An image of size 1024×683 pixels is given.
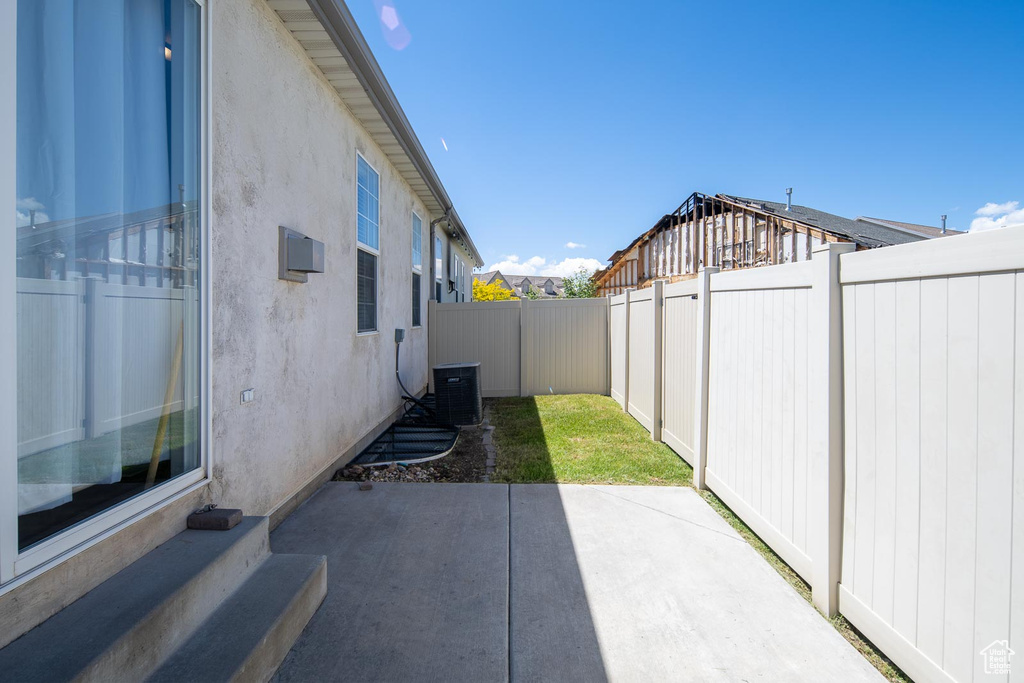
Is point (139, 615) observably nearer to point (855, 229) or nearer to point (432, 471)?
point (432, 471)

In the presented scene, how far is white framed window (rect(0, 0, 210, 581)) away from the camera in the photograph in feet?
4.96

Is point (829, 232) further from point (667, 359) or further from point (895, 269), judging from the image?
point (895, 269)

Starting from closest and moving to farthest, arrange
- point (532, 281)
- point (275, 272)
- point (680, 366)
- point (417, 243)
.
A: point (275, 272) < point (680, 366) < point (417, 243) < point (532, 281)

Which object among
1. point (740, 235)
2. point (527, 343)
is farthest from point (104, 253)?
point (740, 235)

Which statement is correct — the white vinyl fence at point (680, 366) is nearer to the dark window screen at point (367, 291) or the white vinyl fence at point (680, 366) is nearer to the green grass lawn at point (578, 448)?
the green grass lawn at point (578, 448)

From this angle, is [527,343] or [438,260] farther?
[438,260]

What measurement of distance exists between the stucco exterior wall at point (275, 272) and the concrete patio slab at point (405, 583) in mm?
560

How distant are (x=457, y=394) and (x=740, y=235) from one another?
13.6 m

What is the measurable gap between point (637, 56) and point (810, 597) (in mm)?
9406

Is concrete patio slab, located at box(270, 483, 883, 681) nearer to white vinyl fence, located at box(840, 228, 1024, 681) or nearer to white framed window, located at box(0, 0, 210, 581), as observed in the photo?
white vinyl fence, located at box(840, 228, 1024, 681)

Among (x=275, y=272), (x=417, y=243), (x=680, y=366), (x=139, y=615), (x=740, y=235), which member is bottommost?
(x=139, y=615)

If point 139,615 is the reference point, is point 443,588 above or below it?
below

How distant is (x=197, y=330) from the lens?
2449 millimetres

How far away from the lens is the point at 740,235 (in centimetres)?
1641
